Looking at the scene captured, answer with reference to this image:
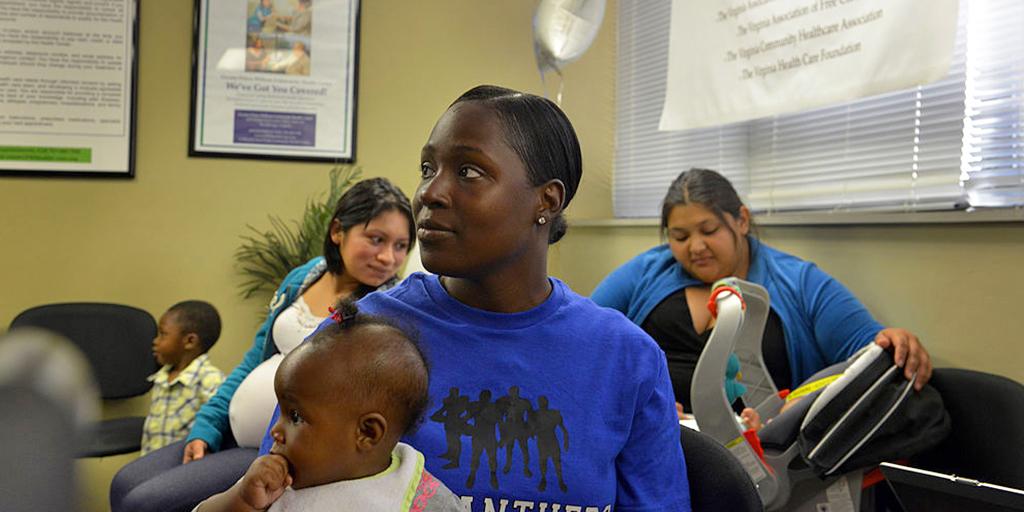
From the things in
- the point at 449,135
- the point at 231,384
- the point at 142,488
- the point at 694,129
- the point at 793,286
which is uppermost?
the point at 694,129

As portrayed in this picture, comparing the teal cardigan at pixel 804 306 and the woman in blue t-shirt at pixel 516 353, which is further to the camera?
the teal cardigan at pixel 804 306

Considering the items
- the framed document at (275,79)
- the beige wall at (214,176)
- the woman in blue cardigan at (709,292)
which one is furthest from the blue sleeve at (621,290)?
A: the framed document at (275,79)

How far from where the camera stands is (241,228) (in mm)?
4020

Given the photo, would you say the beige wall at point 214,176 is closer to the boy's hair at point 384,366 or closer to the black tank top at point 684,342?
the black tank top at point 684,342

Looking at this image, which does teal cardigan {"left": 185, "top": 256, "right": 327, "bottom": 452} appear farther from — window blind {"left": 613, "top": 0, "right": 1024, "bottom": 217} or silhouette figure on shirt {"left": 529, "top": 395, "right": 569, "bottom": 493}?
window blind {"left": 613, "top": 0, "right": 1024, "bottom": 217}

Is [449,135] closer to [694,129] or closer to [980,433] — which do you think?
[980,433]

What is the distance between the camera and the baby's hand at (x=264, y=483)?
0.98 m

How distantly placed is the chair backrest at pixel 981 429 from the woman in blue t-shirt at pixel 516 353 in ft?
3.30

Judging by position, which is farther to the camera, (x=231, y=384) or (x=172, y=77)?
(x=172, y=77)

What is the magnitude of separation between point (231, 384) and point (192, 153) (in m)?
1.83

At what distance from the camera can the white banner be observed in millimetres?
2596

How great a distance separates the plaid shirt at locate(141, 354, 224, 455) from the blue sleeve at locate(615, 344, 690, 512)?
217cm

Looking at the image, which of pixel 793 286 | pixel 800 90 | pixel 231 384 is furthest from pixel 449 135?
pixel 800 90

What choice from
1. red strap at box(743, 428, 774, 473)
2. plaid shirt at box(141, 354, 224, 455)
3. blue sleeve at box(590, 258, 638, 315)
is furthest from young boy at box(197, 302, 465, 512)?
plaid shirt at box(141, 354, 224, 455)
